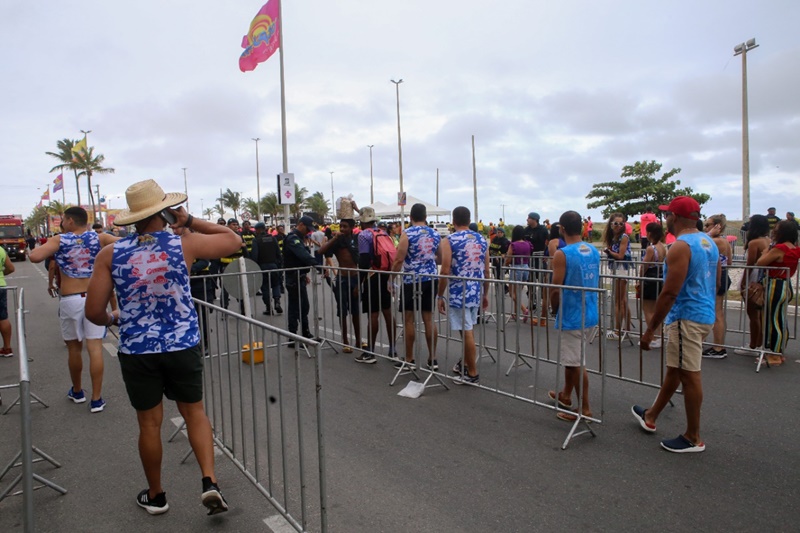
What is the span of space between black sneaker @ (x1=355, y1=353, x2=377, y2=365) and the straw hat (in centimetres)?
436

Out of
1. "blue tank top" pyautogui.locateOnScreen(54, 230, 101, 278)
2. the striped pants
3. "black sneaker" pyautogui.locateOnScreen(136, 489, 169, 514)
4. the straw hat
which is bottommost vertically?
"black sneaker" pyautogui.locateOnScreen(136, 489, 169, 514)

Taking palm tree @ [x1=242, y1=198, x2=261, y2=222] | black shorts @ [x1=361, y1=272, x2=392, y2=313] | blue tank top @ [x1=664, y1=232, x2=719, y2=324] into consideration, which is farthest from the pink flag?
palm tree @ [x1=242, y1=198, x2=261, y2=222]

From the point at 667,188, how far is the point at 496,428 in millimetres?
39743

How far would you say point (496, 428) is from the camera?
4.80 metres

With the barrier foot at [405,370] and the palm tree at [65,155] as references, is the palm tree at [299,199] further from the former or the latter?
the barrier foot at [405,370]

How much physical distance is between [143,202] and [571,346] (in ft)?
12.0

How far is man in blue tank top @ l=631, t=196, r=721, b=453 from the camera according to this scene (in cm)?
418

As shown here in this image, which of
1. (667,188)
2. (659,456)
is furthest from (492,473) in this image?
(667,188)

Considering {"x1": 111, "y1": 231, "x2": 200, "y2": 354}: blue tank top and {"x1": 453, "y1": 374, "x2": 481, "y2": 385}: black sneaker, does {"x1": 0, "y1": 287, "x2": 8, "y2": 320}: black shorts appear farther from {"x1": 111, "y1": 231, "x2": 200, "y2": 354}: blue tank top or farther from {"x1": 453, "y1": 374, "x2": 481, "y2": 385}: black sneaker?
{"x1": 453, "y1": 374, "x2": 481, "y2": 385}: black sneaker

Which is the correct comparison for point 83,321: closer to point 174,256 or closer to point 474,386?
point 174,256

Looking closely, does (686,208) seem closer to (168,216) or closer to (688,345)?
(688,345)

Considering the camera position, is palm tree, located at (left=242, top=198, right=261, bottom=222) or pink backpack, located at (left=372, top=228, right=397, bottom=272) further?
palm tree, located at (left=242, top=198, right=261, bottom=222)

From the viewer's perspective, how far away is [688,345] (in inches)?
167

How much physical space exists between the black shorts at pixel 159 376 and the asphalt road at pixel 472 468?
0.81 meters
